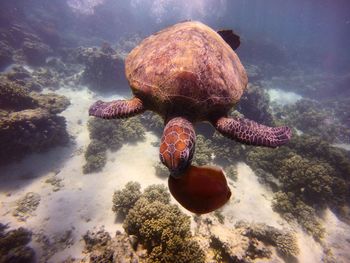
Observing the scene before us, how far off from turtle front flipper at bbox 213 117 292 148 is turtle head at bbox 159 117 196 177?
3.81 ft

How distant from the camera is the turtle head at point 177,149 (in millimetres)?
2571

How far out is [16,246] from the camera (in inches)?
251

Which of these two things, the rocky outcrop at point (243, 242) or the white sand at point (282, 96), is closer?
the rocky outcrop at point (243, 242)

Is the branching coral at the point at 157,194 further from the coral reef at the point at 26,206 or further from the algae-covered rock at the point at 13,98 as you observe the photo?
the algae-covered rock at the point at 13,98

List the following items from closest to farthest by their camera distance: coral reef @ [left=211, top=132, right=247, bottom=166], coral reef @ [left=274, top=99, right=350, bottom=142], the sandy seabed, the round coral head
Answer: the round coral head, the sandy seabed, coral reef @ [left=211, top=132, right=247, bottom=166], coral reef @ [left=274, top=99, right=350, bottom=142]

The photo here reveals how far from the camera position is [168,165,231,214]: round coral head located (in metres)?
2.68

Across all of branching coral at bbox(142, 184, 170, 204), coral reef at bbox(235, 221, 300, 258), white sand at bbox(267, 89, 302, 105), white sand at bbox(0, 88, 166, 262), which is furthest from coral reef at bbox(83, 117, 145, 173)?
white sand at bbox(267, 89, 302, 105)

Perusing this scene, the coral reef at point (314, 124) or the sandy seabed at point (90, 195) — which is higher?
the coral reef at point (314, 124)


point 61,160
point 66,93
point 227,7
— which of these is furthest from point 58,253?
point 227,7

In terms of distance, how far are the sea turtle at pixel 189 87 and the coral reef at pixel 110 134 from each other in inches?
242

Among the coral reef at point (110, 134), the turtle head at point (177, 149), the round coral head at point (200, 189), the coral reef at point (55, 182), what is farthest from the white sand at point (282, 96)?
the round coral head at point (200, 189)

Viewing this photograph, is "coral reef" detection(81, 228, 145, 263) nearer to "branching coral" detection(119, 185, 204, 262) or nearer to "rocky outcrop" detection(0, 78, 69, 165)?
"branching coral" detection(119, 185, 204, 262)

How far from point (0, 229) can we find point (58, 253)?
2.37 metres

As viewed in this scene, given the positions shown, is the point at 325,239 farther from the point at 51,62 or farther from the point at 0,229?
the point at 51,62
